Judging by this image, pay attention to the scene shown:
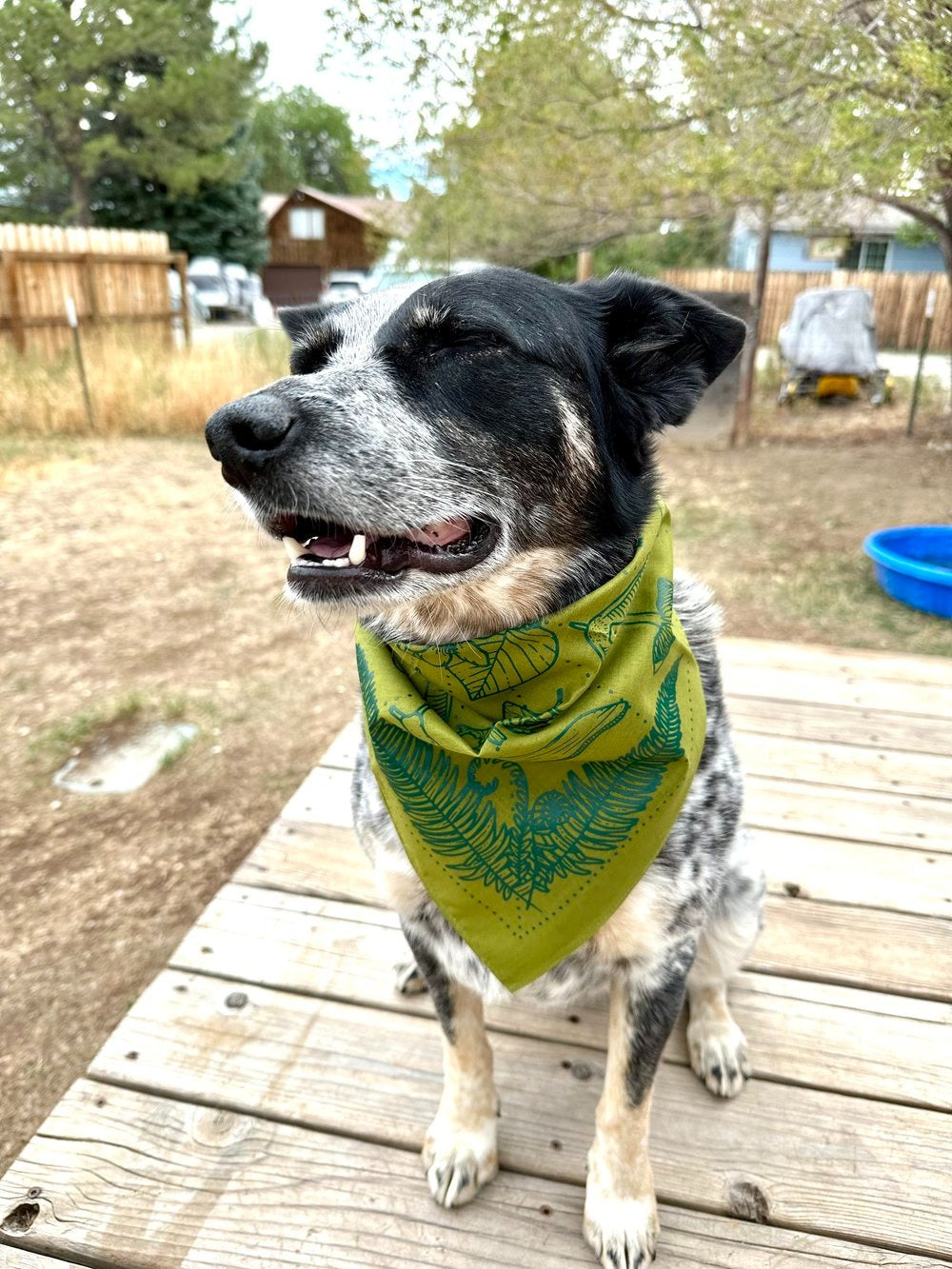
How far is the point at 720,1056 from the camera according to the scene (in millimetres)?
1843

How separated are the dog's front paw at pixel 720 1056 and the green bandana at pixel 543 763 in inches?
22.4

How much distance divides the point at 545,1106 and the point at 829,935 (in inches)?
35.3

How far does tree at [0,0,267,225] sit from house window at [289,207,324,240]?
1981 centimetres

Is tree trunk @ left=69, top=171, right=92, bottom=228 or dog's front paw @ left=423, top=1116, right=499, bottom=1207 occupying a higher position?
tree trunk @ left=69, top=171, right=92, bottom=228

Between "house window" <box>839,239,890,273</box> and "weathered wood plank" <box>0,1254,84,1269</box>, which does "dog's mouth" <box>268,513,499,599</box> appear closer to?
"weathered wood plank" <box>0,1254,84,1269</box>

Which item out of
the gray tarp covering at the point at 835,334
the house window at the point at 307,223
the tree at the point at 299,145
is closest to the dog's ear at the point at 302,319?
the gray tarp covering at the point at 835,334

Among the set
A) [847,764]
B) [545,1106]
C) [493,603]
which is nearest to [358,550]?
[493,603]

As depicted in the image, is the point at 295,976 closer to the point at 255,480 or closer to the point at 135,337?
the point at 255,480

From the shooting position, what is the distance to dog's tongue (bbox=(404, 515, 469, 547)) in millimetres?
1519

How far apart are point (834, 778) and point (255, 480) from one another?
223cm

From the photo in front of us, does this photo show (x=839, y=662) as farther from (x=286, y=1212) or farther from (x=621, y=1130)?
(x=286, y=1212)

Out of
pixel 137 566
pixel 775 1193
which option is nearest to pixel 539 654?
pixel 775 1193

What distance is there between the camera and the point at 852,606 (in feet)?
16.3

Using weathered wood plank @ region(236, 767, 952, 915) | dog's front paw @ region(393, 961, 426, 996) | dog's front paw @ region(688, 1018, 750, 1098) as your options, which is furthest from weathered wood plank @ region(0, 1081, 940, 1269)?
weathered wood plank @ region(236, 767, 952, 915)
